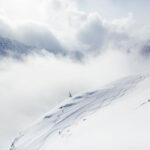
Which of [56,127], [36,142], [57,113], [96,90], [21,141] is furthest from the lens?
[96,90]

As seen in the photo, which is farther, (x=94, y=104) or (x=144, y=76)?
(x=144, y=76)

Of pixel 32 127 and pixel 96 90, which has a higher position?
pixel 96 90

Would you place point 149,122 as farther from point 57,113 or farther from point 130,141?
point 57,113

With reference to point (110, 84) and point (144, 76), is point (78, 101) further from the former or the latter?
point (144, 76)

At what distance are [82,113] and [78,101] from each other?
13361mm

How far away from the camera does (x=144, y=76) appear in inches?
3971

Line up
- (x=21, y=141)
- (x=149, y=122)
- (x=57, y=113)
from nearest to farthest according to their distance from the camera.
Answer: (x=149, y=122)
(x=21, y=141)
(x=57, y=113)

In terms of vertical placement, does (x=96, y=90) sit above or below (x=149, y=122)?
above

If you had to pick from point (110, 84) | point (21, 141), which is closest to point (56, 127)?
point (21, 141)

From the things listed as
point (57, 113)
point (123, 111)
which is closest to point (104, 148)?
point (123, 111)

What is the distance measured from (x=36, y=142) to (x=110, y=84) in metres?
51.0

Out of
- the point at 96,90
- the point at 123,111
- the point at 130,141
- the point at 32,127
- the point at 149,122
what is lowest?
the point at 130,141

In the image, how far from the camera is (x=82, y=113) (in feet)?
288

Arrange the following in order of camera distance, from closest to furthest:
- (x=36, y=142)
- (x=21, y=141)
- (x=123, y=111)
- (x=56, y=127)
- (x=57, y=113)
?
(x=123, y=111) < (x=36, y=142) < (x=56, y=127) < (x=21, y=141) < (x=57, y=113)
